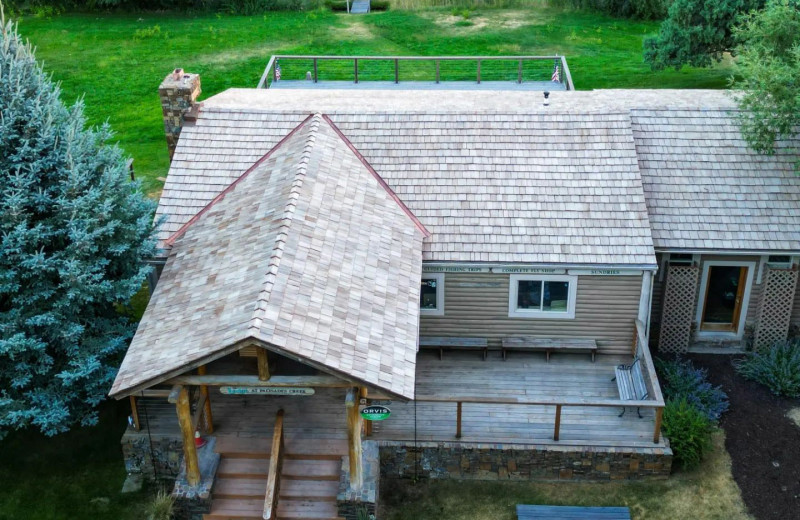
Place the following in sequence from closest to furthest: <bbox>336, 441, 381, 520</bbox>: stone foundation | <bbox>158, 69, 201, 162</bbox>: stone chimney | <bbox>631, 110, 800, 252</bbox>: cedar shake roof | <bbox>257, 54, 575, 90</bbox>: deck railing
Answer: <bbox>336, 441, 381, 520</bbox>: stone foundation, <bbox>631, 110, 800, 252</bbox>: cedar shake roof, <bbox>158, 69, 201, 162</bbox>: stone chimney, <bbox>257, 54, 575, 90</bbox>: deck railing

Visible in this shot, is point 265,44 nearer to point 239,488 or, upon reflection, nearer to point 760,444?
point 239,488

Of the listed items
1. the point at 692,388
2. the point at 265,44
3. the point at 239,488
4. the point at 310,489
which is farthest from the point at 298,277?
the point at 265,44

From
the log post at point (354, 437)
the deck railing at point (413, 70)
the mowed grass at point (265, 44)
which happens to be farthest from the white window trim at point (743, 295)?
the mowed grass at point (265, 44)

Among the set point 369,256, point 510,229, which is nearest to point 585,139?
point 510,229

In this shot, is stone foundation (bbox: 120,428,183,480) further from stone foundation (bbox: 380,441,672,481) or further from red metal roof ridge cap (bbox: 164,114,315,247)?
red metal roof ridge cap (bbox: 164,114,315,247)

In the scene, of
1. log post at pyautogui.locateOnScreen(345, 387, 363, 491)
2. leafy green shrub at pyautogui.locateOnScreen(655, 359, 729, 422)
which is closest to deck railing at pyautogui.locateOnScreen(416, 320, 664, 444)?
leafy green shrub at pyautogui.locateOnScreen(655, 359, 729, 422)

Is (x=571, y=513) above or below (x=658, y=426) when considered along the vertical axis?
below
